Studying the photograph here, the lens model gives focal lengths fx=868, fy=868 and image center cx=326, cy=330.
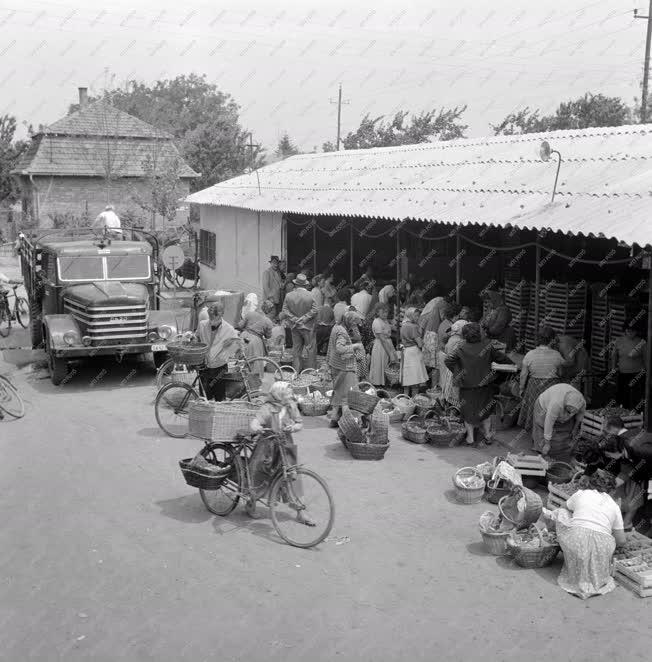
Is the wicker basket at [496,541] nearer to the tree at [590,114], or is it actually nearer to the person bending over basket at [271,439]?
the person bending over basket at [271,439]

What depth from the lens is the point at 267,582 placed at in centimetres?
686

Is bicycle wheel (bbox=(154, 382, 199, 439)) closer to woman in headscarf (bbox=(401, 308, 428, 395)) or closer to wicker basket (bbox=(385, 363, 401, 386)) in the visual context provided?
woman in headscarf (bbox=(401, 308, 428, 395))

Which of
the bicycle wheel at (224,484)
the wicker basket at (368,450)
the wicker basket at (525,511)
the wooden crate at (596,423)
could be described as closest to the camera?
the wicker basket at (525,511)

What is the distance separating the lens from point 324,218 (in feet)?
65.8

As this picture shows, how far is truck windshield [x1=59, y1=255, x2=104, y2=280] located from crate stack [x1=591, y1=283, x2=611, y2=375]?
834cm

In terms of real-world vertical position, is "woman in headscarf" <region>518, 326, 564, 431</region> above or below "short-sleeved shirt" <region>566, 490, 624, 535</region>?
above

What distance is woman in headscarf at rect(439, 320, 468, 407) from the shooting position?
11.0m

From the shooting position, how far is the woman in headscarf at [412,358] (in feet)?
40.8

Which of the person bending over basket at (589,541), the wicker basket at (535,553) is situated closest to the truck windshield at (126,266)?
the wicker basket at (535,553)

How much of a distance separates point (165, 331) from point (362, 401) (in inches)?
206

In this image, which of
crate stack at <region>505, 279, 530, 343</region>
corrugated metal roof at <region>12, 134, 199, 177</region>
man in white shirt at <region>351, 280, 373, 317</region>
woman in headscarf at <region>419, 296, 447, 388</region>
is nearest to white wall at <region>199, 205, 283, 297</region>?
man in white shirt at <region>351, 280, 373, 317</region>

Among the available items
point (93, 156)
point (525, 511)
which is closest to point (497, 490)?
point (525, 511)

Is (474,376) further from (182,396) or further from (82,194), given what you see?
(82,194)

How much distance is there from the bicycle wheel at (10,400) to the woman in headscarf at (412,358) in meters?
5.44
